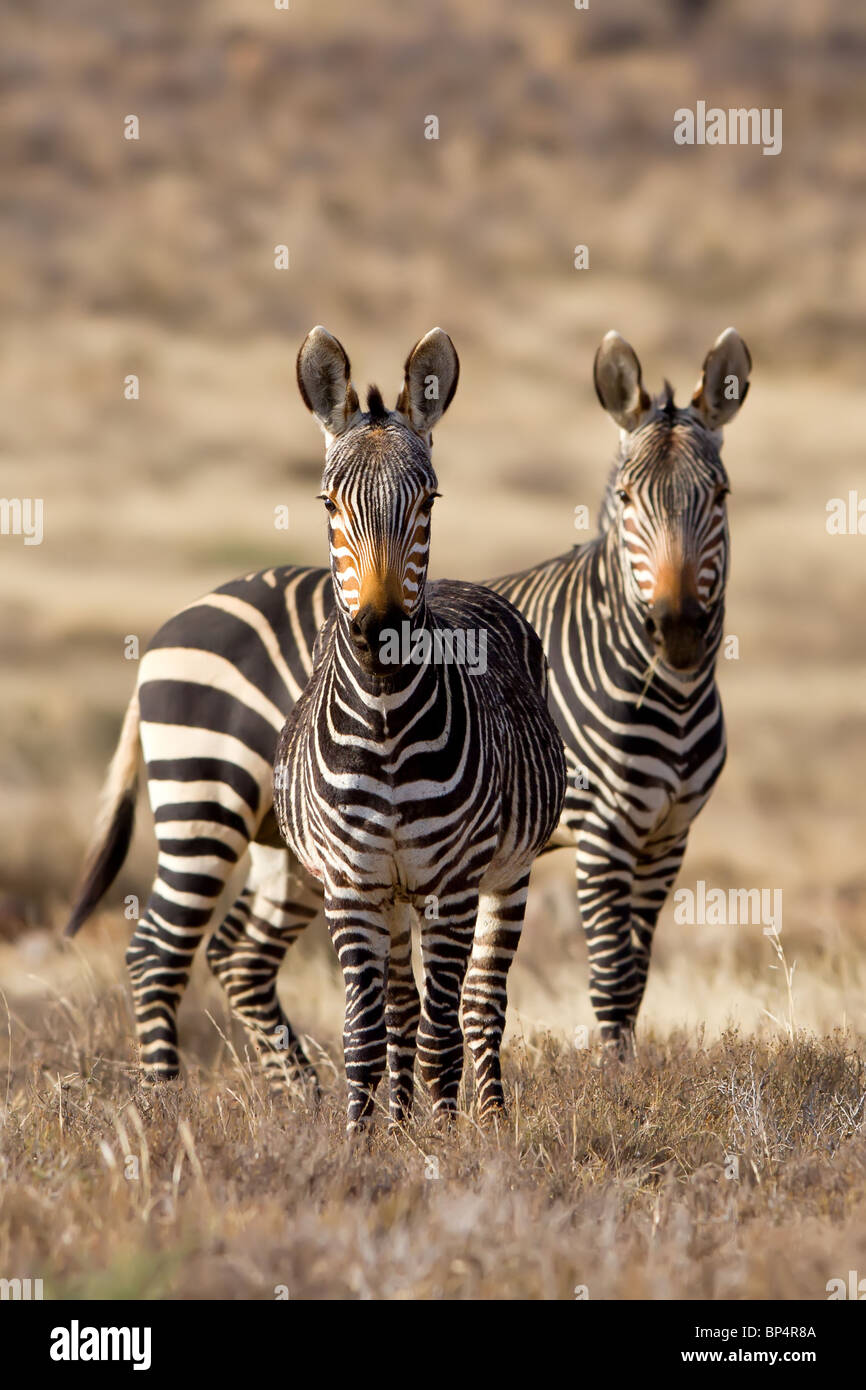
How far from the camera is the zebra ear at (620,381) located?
7.50 metres

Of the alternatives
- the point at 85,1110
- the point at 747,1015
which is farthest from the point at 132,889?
the point at 85,1110

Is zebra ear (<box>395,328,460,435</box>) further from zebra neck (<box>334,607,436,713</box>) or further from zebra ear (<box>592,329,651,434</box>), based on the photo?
zebra ear (<box>592,329,651,434</box>)

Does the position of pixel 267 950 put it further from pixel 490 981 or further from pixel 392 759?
pixel 392 759

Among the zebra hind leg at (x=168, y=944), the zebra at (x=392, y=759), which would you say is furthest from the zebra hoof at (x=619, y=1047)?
the zebra hind leg at (x=168, y=944)

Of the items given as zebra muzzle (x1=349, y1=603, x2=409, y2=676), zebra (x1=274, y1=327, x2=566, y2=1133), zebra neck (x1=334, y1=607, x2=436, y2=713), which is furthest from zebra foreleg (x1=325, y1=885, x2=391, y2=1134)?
zebra muzzle (x1=349, y1=603, x2=409, y2=676)

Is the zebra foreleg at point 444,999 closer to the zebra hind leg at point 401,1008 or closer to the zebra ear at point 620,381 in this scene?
the zebra hind leg at point 401,1008

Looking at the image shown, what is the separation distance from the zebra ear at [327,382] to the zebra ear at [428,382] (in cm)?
21

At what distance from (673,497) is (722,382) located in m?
0.91

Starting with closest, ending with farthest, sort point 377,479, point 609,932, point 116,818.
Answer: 1. point 377,479
2. point 609,932
3. point 116,818

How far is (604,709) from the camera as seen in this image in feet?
24.5

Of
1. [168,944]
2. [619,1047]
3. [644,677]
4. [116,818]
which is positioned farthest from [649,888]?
[116,818]
